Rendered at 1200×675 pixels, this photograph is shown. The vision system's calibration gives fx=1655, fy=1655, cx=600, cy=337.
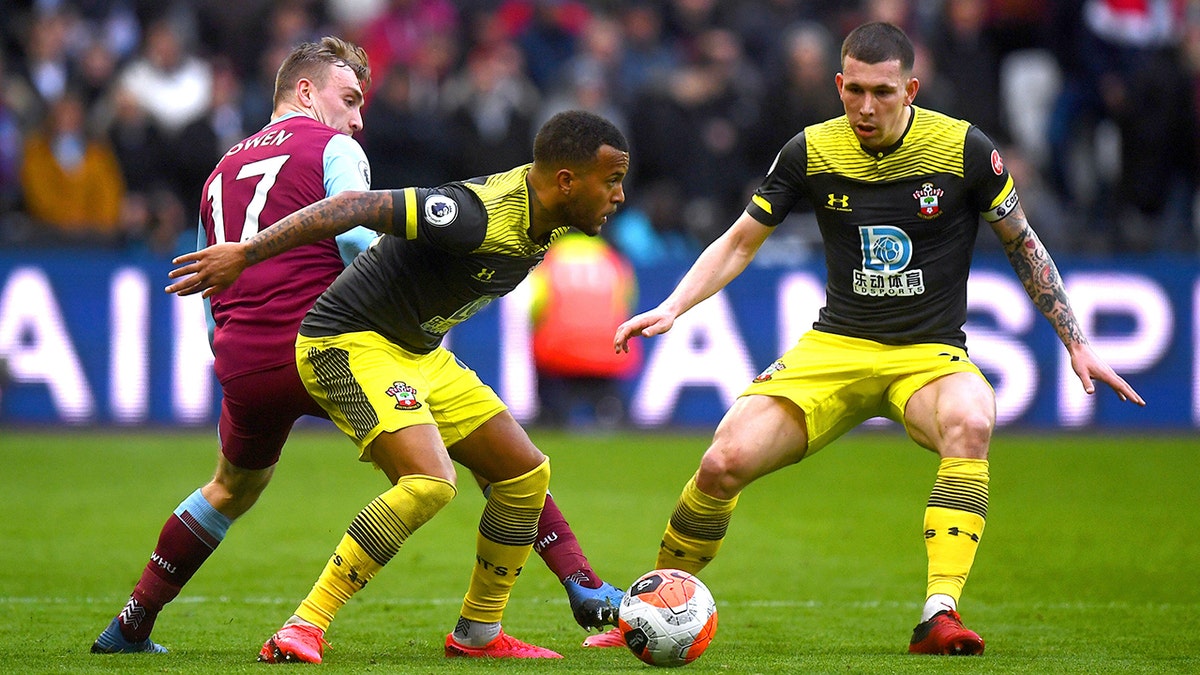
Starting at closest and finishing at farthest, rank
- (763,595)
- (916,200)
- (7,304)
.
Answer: (916,200) < (763,595) < (7,304)

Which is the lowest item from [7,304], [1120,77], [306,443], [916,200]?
[306,443]

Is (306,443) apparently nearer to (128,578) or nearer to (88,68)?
(88,68)

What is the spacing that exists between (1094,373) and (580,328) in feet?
29.3

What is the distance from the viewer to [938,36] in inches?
690

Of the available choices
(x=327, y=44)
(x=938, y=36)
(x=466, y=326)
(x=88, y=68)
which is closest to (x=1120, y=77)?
(x=938, y=36)

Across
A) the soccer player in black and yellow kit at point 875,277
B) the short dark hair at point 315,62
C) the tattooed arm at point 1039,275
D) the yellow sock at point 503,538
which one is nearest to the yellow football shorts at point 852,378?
the soccer player in black and yellow kit at point 875,277

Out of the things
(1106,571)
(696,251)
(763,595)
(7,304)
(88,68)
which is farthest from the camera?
(88,68)

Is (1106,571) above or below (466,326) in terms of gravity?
above

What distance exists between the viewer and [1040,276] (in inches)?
267

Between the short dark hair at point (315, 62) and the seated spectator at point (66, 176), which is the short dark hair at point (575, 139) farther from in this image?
the seated spectator at point (66, 176)

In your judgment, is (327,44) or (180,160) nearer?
(327,44)

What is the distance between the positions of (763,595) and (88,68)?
11466mm

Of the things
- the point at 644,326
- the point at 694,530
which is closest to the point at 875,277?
the point at 644,326

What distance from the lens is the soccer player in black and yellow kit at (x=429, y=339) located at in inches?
231
